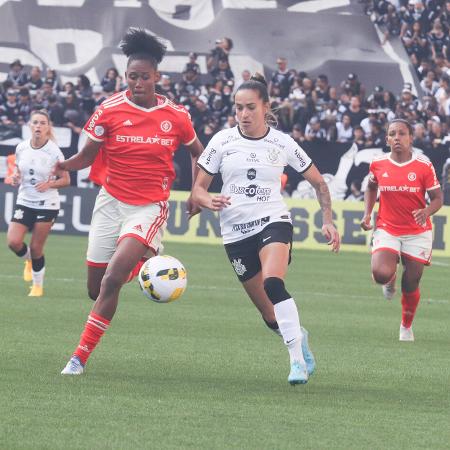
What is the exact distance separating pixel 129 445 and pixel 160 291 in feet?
9.67

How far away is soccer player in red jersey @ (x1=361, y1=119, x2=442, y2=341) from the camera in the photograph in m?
12.9

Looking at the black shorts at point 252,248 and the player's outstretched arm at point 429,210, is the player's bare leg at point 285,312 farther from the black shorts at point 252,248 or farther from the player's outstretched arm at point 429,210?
the player's outstretched arm at point 429,210

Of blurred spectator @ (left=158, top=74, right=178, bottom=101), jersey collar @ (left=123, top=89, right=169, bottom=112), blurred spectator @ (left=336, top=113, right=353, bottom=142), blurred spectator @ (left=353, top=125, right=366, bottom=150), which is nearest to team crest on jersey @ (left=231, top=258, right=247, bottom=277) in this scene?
jersey collar @ (left=123, top=89, right=169, bottom=112)

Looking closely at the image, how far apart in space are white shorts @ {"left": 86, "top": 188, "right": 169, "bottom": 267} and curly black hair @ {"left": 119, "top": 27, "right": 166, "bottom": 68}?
1.13 metres

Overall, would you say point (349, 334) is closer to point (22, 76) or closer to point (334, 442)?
point (334, 442)

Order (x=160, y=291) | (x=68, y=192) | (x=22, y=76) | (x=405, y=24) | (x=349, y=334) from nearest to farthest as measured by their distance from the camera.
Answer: (x=160, y=291)
(x=349, y=334)
(x=68, y=192)
(x=22, y=76)
(x=405, y=24)

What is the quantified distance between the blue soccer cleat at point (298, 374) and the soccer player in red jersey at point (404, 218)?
4329 mm

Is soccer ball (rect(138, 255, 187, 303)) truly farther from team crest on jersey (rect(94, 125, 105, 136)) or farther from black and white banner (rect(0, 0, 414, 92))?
black and white banner (rect(0, 0, 414, 92))

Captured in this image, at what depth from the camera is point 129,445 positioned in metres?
6.43

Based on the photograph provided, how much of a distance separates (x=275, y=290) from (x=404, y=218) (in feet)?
15.2

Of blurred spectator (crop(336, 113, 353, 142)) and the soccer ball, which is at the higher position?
the soccer ball

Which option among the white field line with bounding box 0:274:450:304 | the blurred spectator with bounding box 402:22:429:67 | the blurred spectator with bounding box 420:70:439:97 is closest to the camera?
the white field line with bounding box 0:274:450:304

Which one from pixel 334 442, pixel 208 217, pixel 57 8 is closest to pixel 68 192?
pixel 208 217

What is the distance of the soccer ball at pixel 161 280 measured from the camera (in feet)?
30.5
